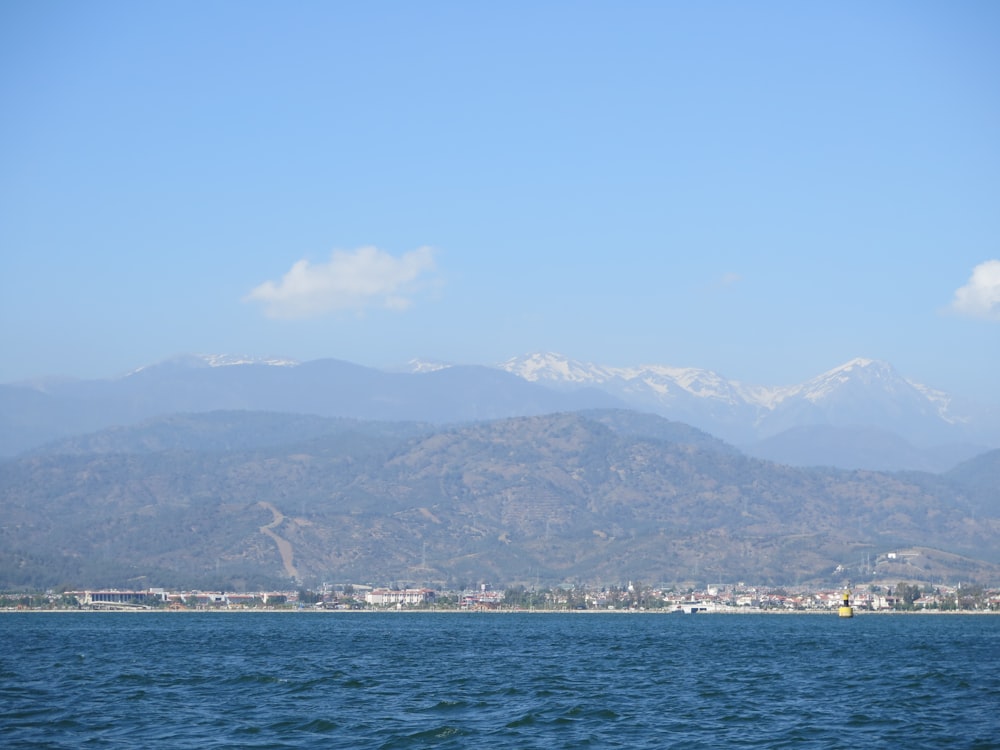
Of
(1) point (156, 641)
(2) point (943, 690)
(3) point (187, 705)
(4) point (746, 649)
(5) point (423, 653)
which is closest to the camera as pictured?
(3) point (187, 705)

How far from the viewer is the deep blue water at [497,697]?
58594mm

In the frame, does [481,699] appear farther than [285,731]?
Yes

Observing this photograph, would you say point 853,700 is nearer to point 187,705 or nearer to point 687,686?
point 687,686

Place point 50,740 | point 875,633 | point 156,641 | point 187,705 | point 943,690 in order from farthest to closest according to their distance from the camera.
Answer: point 875,633 < point 156,641 < point 943,690 < point 187,705 < point 50,740

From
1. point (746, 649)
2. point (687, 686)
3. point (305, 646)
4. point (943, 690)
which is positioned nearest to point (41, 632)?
point (305, 646)

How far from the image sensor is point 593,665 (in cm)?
9988

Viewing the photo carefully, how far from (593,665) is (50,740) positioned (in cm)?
4942

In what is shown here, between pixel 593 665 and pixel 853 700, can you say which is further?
pixel 593 665

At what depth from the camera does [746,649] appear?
125000mm

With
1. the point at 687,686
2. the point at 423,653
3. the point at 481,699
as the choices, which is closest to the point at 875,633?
the point at 423,653

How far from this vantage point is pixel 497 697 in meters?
73.4

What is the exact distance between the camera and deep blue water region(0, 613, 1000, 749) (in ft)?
192

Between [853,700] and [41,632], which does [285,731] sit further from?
[41,632]

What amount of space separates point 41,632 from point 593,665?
88.2 metres
